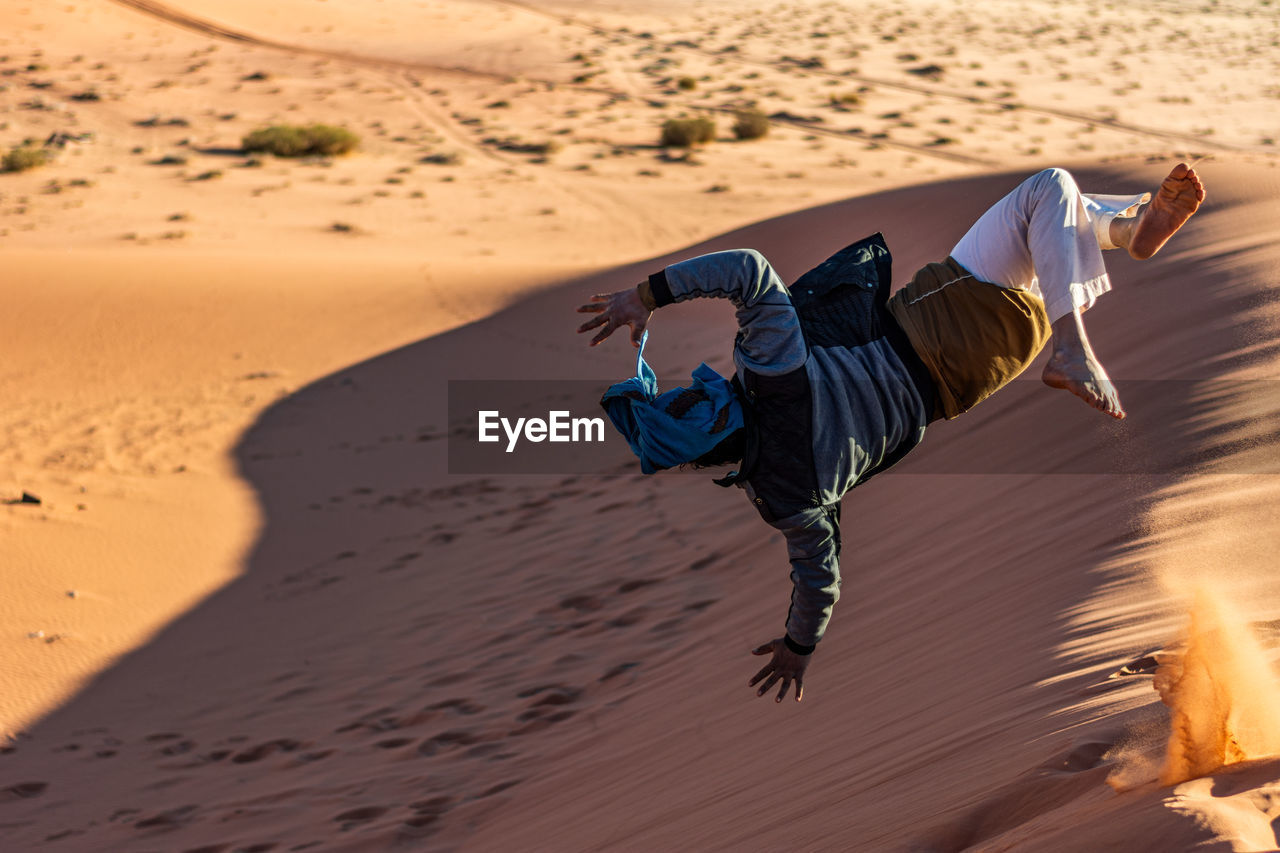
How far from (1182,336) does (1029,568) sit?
184cm

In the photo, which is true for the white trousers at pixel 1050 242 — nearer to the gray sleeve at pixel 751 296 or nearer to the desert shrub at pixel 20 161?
the gray sleeve at pixel 751 296

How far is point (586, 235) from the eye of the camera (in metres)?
17.2

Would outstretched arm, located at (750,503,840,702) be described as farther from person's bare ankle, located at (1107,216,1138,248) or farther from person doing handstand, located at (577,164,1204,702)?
person's bare ankle, located at (1107,216,1138,248)

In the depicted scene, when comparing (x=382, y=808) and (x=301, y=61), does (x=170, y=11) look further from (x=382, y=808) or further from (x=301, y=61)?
(x=382, y=808)

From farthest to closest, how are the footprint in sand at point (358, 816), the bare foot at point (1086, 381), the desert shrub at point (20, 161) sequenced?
1. the desert shrub at point (20, 161)
2. the footprint in sand at point (358, 816)
3. the bare foot at point (1086, 381)

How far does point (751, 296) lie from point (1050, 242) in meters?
0.71

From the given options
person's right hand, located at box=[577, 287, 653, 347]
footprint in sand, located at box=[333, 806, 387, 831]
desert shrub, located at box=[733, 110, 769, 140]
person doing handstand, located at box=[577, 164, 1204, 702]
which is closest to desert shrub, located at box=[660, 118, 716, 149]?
desert shrub, located at box=[733, 110, 769, 140]

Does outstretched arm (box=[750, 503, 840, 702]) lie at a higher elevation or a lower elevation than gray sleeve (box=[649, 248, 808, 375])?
lower

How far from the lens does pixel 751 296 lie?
2.60m

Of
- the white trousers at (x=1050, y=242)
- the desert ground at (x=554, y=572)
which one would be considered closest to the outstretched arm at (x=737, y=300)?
the white trousers at (x=1050, y=242)

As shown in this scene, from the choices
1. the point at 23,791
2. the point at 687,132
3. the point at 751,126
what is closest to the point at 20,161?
the point at 687,132

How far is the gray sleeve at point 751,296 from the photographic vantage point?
2.57 m

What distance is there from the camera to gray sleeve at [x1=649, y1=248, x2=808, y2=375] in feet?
8.43

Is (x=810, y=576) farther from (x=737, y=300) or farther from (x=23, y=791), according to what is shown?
(x=23, y=791)
